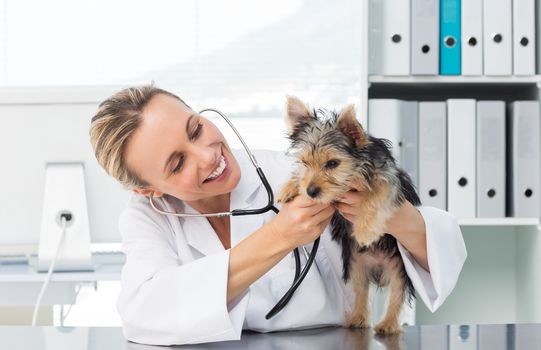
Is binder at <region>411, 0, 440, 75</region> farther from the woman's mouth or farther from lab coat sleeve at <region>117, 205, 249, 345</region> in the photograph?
lab coat sleeve at <region>117, 205, 249, 345</region>

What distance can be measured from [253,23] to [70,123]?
1.86m

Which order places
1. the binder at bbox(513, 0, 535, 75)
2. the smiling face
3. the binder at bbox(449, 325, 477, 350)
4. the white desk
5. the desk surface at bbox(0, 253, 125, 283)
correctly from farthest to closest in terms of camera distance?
1. the binder at bbox(513, 0, 535, 75)
2. the white desk
3. the desk surface at bbox(0, 253, 125, 283)
4. the smiling face
5. the binder at bbox(449, 325, 477, 350)

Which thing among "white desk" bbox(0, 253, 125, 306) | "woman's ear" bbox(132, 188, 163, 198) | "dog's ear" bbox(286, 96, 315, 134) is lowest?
"white desk" bbox(0, 253, 125, 306)

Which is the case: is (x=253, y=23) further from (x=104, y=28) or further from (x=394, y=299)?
(x=394, y=299)

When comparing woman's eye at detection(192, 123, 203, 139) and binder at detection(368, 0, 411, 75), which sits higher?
binder at detection(368, 0, 411, 75)

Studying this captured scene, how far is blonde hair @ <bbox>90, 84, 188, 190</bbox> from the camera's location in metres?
1.40

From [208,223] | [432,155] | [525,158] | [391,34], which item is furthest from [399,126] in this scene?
[208,223]

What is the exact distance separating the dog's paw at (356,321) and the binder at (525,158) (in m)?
1.37

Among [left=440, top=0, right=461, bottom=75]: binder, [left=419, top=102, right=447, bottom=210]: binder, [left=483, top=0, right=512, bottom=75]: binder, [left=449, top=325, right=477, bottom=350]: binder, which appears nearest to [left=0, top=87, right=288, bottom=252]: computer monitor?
[left=449, top=325, right=477, bottom=350]: binder

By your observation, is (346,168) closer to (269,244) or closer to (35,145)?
(269,244)

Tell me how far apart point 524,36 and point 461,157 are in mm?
505

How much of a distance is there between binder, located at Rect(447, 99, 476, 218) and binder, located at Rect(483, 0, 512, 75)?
6.5 inches

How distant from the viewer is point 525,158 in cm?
256

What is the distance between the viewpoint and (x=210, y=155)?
1380mm
